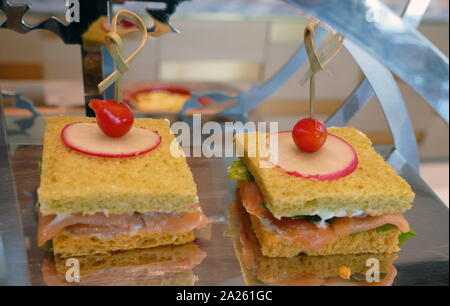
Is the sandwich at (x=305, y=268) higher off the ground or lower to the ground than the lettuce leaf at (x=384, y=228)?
lower

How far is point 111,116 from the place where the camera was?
1.39 meters

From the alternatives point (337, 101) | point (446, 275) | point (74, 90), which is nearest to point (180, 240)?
point (446, 275)

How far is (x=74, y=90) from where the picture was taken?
255 centimetres

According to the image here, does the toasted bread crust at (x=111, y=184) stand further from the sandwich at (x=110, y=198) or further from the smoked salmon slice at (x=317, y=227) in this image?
the smoked salmon slice at (x=317, y=227)

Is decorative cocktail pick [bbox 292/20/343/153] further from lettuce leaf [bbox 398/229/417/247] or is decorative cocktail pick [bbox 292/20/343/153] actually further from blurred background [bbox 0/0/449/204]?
blurred background [bbox 0/0/449/204]

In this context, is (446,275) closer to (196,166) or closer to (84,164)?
(196,166)

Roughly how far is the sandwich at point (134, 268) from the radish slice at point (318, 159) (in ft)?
1.10

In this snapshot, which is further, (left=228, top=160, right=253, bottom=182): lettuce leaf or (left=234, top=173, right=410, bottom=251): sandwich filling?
(left=228, top=160, right=253, bottom=182): lettuce leaf

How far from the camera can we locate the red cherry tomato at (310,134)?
142cm

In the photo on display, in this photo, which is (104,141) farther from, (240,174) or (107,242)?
(240,174)

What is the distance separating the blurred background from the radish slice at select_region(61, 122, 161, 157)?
2.41 feet

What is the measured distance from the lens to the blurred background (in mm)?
2615

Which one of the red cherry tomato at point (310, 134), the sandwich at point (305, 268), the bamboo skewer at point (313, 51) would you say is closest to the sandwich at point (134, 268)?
the sandwich at point (305, 268)

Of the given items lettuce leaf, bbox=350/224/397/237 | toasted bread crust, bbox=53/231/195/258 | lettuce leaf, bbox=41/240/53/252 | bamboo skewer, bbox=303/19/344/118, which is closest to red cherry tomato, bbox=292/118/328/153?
bamboo skewer, bbox=303/19/344/118
